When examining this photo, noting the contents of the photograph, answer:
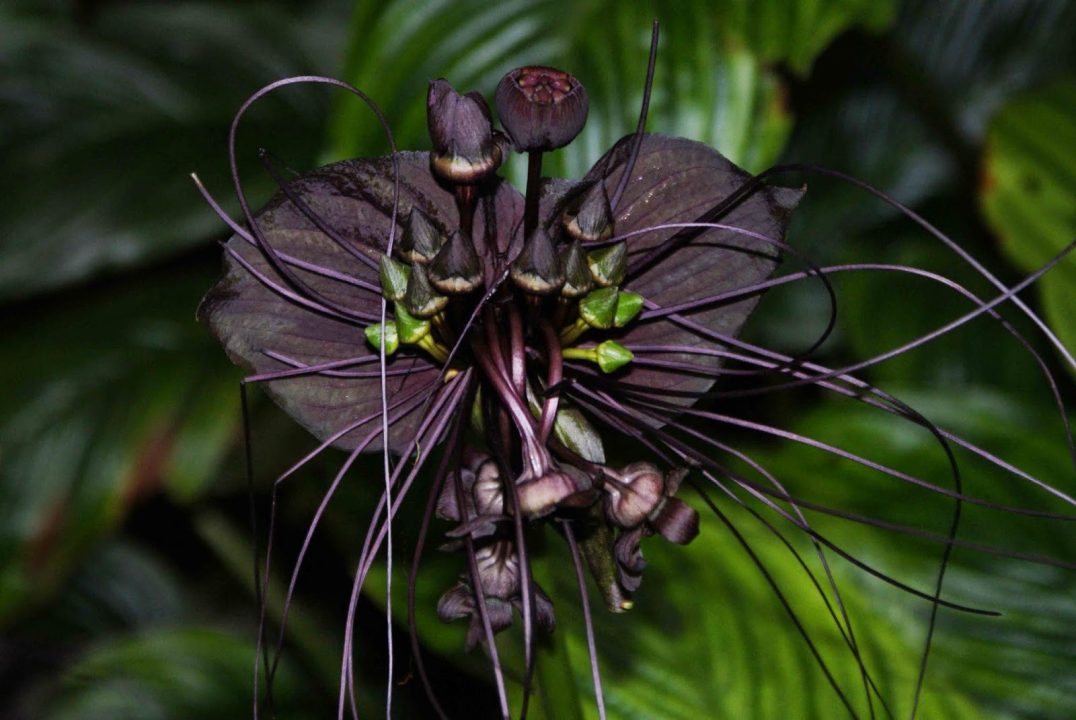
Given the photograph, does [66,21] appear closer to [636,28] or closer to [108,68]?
[108,68]

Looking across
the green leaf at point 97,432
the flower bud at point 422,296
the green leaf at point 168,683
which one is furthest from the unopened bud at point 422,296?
the green leaf at point 168,683

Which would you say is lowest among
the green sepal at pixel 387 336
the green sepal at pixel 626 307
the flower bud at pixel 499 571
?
the flower bud at pixel 499 571

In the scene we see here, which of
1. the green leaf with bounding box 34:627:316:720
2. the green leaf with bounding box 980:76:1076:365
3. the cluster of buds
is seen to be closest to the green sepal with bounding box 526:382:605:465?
the cluster of buds

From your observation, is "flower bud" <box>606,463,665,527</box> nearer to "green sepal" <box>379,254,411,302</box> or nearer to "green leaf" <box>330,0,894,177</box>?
"green sepal" <box>379,254,411,302</box>

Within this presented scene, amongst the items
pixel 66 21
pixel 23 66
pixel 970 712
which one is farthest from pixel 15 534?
pixel 970 712

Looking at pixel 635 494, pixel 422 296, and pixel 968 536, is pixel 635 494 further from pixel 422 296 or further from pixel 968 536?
pixel 968 536

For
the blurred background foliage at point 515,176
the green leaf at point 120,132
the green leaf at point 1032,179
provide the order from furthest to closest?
the green leaf at point 120,132 → the green leaf at point 1032,179 → the blurred background foliage at point 515,176

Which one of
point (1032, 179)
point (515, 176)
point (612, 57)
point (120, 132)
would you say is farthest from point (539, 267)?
point (120, 132)

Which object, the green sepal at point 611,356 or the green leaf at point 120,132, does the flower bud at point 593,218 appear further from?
the green leaf at point 120,132
